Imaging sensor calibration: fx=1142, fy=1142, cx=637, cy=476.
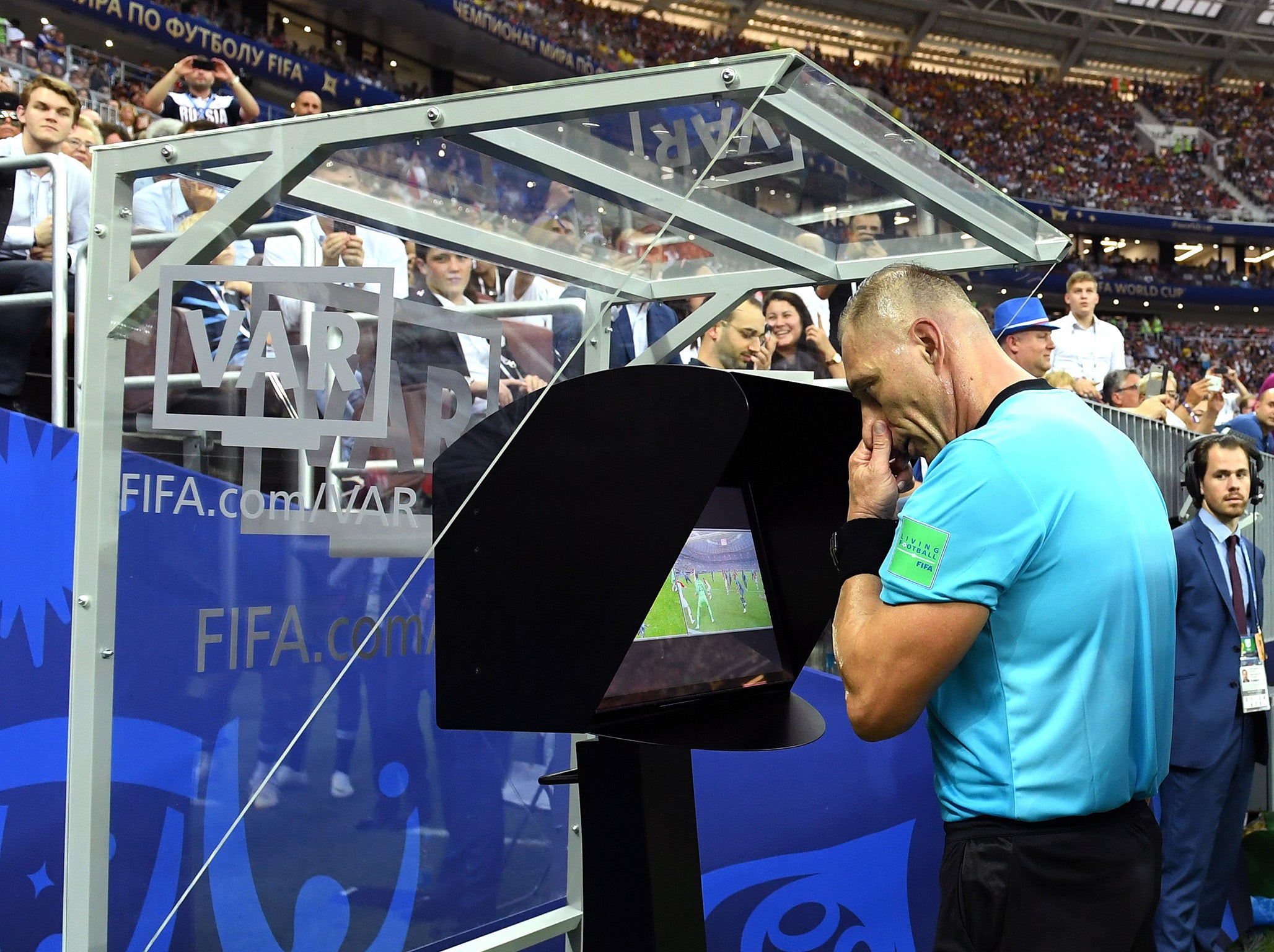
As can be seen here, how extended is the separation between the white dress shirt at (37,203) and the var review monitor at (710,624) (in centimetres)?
224

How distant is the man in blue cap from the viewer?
2.41m

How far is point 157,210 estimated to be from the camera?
1.95 metres

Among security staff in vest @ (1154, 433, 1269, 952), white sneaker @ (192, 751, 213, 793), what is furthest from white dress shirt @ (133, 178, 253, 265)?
security staff in vest @ (1154, 433, 1269, 952)

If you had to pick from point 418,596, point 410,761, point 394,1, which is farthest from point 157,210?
point 394,1

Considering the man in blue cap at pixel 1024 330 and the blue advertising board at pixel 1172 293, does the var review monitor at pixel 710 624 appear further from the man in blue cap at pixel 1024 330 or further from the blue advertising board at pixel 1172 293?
the blue advertising board at pixel 1172 293

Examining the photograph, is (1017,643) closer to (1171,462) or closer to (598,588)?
(598,588)

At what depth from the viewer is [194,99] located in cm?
776

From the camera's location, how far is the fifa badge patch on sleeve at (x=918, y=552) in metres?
1.38

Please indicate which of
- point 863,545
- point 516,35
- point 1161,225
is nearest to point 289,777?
point 863,545

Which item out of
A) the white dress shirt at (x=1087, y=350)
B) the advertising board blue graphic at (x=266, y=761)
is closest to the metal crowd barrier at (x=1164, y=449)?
the white dress shirt at (x=1087, y=350)

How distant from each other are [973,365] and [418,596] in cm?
147

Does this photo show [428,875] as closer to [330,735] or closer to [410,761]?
[410,761]

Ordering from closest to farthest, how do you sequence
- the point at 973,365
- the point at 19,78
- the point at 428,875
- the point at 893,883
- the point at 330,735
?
the point at 973,365 < the point at 330,735 < the point at 428,875 < the point at 893,883 < the point at 19,78

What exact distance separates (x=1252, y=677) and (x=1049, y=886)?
2.78m
